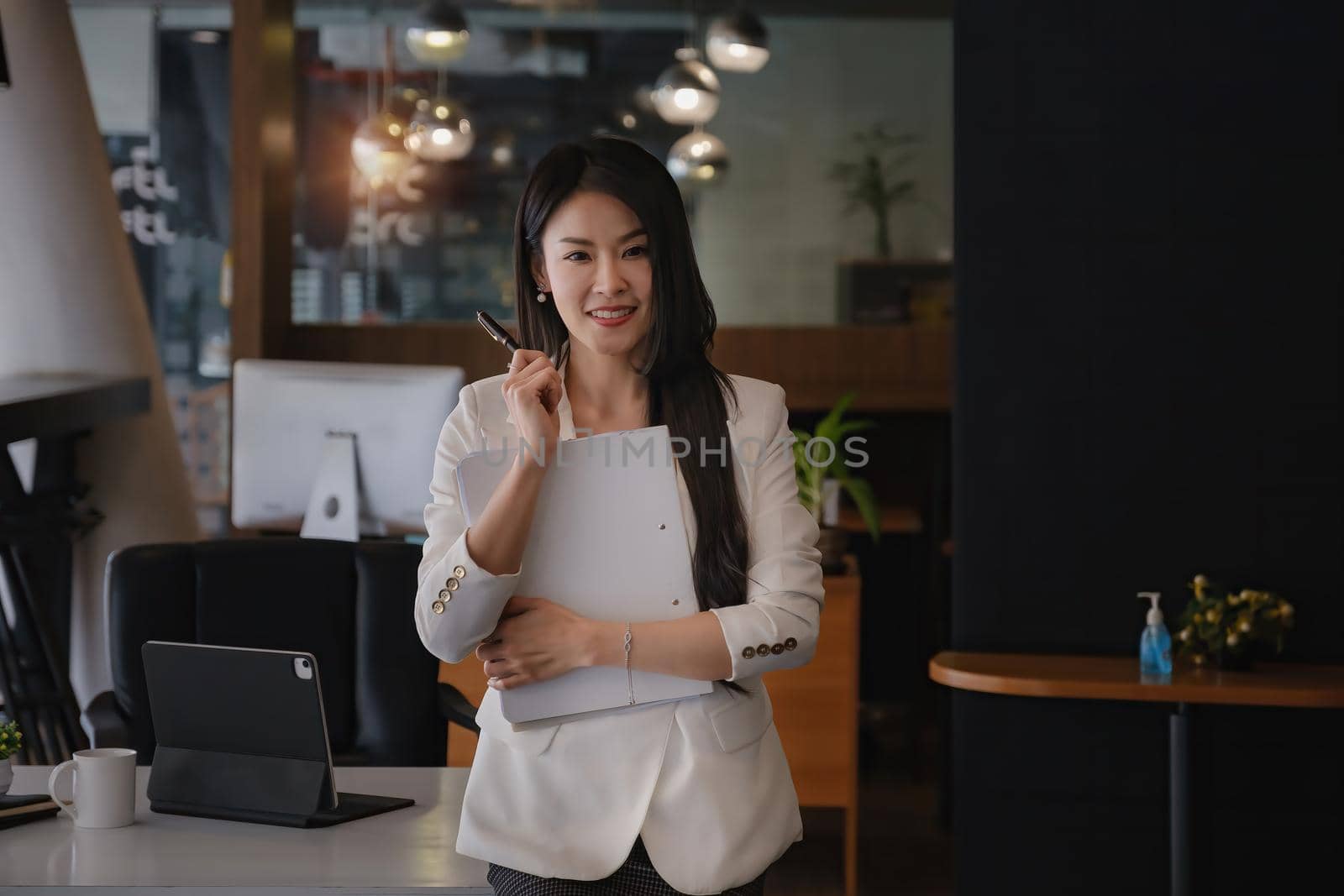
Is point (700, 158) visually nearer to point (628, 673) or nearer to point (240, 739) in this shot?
point (240, 739)

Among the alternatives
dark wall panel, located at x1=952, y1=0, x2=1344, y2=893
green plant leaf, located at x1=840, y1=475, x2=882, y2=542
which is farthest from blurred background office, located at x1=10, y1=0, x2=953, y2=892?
dark wall panel, located at x1=952, y1=0, x2=1344, y2=893

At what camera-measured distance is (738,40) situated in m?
6.34

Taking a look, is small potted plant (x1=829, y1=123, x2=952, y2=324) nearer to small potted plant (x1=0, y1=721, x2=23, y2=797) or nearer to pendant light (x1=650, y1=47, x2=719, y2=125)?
pendant light (x1=650, y1=47, x2=719, y2=125)

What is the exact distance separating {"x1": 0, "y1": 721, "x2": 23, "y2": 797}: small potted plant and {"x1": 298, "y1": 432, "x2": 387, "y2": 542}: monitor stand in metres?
1.57

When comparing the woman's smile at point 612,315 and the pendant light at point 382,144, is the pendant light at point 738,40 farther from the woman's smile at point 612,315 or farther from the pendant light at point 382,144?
the woman's smile at point 612,315

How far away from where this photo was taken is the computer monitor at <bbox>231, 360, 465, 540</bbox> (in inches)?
133

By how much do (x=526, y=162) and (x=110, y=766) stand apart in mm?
7764

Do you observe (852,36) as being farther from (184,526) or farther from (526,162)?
(184,526)

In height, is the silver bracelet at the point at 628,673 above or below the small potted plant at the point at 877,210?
below

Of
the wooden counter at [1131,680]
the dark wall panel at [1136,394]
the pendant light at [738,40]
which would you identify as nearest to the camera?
the wooden counter at [1131,680]

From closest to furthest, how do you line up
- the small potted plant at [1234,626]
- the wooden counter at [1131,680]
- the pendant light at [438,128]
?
the wooden counter at [1131,680] → the small potted plant at [1234,626] → the pendant light at [438,128]

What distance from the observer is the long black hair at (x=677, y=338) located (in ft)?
4.65

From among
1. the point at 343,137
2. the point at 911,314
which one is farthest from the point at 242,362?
the point at 343,137

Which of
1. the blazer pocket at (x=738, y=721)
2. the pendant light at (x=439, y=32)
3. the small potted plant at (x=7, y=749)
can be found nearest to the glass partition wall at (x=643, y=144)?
the pendant light at (x=439, y=32)
